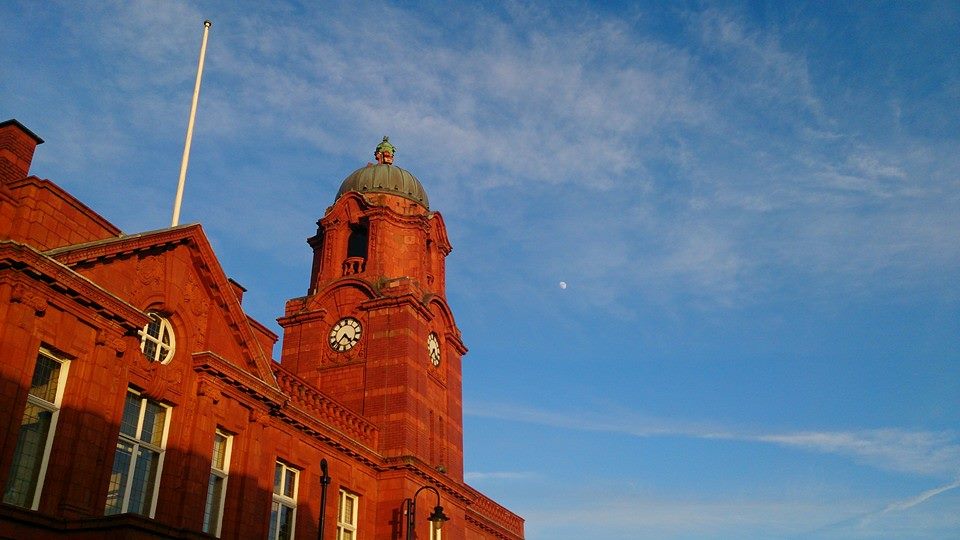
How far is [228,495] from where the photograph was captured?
83.4 ft

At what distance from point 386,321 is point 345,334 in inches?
87.8

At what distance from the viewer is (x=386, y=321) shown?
37406 mm

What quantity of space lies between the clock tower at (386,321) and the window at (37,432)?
15818 mm

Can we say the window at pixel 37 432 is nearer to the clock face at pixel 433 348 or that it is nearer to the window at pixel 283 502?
the window at pixel 283 502

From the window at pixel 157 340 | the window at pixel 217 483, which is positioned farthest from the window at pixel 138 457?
the window at pixel 217 483

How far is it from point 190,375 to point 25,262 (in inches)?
252

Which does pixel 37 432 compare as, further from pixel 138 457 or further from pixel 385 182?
pixel 385 182

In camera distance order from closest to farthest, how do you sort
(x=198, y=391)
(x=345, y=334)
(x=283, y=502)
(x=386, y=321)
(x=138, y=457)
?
(x=138, y=457) → (x=198, y=391) → (x=283, y=502) → (x=386, y=321) → (x=345, y=334)

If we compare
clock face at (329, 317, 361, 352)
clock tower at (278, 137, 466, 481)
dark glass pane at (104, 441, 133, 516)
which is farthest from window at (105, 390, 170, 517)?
clock face at (329, 317, 361, 352)

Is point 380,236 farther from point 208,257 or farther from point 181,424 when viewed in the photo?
point 181,424

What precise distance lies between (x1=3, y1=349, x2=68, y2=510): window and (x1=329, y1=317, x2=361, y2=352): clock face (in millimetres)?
17608

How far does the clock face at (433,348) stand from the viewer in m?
39.5

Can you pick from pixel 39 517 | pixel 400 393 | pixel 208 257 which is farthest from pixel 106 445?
pixel 400 393

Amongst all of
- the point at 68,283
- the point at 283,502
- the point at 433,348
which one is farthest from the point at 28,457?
the point at 433,348
